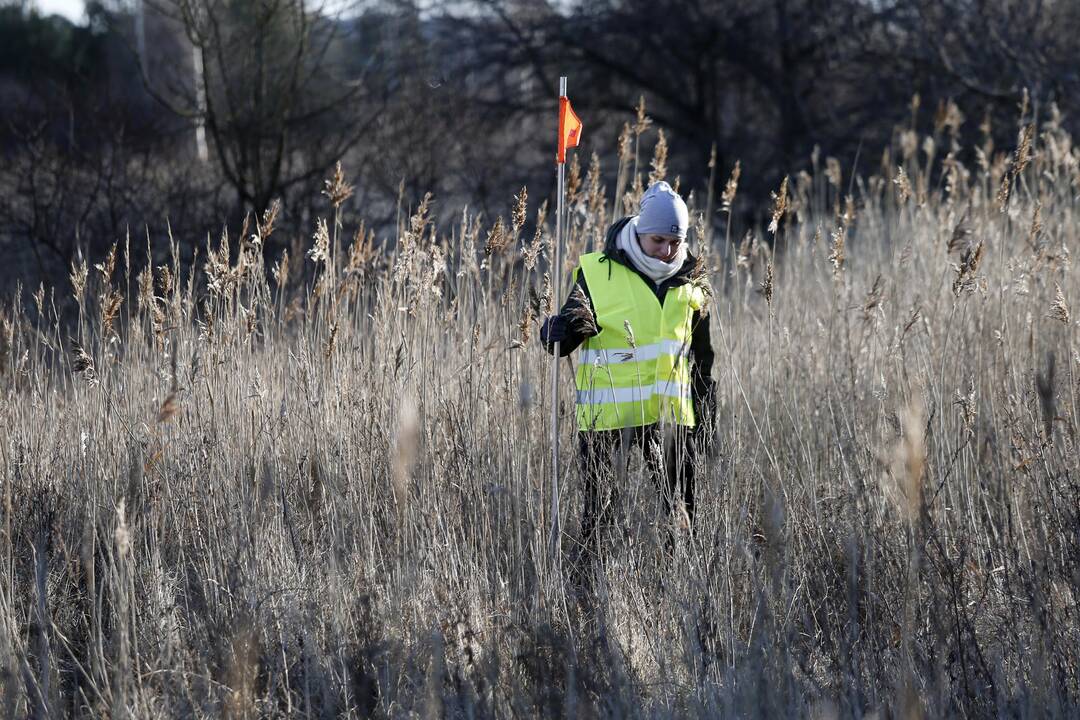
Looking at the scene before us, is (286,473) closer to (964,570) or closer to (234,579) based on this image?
(234,579)

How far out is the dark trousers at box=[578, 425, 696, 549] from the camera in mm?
3670

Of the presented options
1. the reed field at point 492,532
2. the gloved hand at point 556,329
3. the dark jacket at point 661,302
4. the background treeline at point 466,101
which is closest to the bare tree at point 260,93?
the background treeline at point 466,101

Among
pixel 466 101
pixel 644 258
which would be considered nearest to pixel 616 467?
pixel 644 258

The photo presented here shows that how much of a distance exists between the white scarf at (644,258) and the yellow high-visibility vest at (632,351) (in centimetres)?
5

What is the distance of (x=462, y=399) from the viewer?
3973 millimetres

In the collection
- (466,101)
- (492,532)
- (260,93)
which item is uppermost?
(466,101)

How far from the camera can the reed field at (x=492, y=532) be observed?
3.07 metres

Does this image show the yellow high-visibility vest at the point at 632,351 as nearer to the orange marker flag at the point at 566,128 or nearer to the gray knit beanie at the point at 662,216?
the gray knit beanie at the point at 662,216

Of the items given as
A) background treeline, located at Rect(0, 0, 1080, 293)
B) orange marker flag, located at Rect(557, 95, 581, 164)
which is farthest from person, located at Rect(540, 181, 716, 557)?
background treeline, located at Rect(0, 0, 1080, 293)

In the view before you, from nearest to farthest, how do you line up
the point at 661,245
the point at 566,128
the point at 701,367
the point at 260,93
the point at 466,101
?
1. the point at 566,128
2. the point at 661,245
3. the point at 701,367
4. the point at 260,93
5. the point at 466,101

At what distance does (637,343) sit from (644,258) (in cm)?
28

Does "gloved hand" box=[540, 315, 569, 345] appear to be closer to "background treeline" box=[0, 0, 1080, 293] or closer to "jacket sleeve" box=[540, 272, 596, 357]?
"jacket sleeve" box=[540, 272, 596, 357]

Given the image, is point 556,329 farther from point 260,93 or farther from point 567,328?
point 260,93

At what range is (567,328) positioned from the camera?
3.66 m
